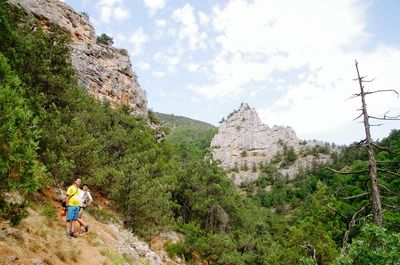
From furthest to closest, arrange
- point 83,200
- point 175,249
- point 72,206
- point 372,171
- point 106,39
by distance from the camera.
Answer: point 106,39
point 175,249
point 83,200
point 72,206
point 372,171

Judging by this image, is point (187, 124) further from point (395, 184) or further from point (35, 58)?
point (35, 58)

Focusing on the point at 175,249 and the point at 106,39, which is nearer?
the point at 175,249

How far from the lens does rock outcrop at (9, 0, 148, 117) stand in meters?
38.9

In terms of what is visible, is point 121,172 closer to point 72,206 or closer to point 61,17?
point 72,206

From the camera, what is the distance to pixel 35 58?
16.9 m

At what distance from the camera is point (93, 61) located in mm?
40938

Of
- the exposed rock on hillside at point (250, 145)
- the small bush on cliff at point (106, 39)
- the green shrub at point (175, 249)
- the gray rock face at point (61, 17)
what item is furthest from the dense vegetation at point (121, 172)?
the exposed rock on hillside at point (250, 145)

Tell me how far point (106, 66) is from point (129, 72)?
3.82 m

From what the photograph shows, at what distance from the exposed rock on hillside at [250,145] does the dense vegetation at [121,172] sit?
286ft

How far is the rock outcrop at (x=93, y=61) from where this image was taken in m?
38.9

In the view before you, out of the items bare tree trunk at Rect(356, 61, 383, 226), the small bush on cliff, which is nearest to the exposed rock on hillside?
the small bush on cliff

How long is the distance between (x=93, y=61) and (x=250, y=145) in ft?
363

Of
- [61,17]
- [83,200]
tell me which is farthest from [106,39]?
[83,200]

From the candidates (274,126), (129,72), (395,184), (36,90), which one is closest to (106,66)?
(129,72)
